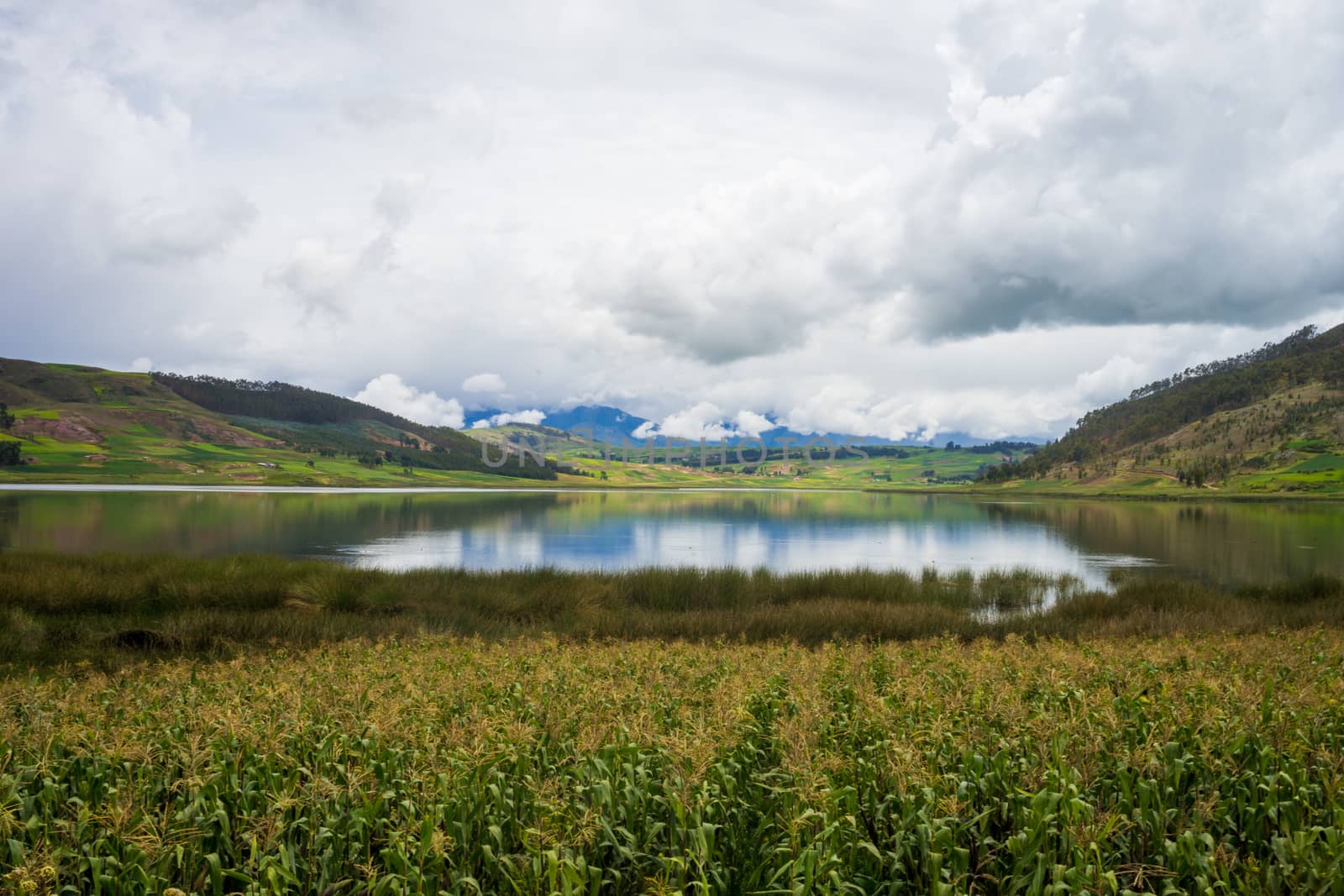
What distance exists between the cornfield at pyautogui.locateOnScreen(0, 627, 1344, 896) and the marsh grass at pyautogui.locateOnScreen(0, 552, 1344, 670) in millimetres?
9057

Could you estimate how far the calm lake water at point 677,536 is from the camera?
4481 centimetres

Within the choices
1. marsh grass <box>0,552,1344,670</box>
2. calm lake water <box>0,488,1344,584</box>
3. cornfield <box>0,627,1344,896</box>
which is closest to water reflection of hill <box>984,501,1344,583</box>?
calm lake water <box>0,488,1344,584</box>

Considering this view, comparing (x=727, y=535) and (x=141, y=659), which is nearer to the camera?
(x=141, y=659)

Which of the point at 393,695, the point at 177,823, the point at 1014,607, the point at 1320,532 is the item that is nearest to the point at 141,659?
the point at 393,695

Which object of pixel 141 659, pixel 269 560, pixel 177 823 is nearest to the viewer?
pixel 177 823

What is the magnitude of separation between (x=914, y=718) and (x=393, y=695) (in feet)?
17.3

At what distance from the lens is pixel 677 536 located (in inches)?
2603

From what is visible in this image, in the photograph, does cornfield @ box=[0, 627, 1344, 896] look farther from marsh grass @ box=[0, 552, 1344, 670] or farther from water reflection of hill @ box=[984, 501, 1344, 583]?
water reflection of hill @ box=[984, 501, 1344, 583]

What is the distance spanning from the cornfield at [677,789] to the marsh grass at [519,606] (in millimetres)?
9057

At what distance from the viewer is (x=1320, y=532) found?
6606cm

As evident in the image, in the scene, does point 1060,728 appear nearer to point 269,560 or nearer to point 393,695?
point 393,695

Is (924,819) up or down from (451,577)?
up

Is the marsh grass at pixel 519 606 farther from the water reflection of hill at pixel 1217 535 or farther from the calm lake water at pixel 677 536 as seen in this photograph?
the water reflection of hill at pixel 1217 535

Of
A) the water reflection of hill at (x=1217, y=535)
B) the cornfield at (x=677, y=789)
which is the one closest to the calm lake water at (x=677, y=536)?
the water reflection of hill at (x=1217, y=535)
